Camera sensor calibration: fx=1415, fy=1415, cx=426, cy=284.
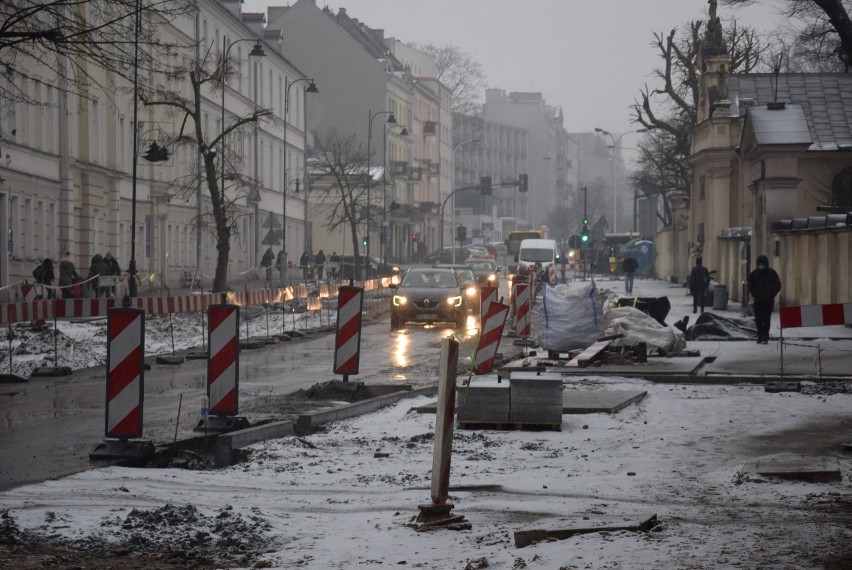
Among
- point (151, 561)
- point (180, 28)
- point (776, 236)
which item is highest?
point (180, 28)

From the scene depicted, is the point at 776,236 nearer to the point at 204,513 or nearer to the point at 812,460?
the point at 812,460

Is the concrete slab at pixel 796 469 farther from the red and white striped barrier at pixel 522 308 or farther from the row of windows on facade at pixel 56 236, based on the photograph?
the row of windows on facade at pixel 56 236

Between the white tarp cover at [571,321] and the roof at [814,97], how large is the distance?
23.6 m

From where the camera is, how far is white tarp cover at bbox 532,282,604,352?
2344 cm

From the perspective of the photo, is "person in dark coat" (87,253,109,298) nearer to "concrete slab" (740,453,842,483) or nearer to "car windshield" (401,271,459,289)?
"car windshield" (401,271,459,289)

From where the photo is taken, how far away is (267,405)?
51.3 ft

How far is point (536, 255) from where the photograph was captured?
3155 inches

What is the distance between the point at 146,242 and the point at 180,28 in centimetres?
1049

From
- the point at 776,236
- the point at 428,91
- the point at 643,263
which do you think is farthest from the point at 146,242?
the point at 428,91

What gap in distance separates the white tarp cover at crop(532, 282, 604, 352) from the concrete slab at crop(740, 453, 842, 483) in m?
12.5

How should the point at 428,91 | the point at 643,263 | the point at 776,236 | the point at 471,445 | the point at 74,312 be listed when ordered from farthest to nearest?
the point at 428,91 < the point at 643,263 < the point at 776,236 < the point at 74,312 < the point at 471,445

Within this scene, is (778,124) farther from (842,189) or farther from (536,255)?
(536,255)

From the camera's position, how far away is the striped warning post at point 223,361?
12.7 m

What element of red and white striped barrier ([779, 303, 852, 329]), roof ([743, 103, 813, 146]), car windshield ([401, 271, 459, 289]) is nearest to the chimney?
roof ([743, 103, 813, 146])
